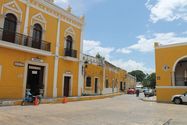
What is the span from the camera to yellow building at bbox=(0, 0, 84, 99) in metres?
14.2

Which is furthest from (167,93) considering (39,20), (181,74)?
(39,20)

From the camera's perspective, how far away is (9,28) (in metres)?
14.8

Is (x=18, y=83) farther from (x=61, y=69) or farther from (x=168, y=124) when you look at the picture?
(x=168, y=124)

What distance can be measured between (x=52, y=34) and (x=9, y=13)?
449 cm

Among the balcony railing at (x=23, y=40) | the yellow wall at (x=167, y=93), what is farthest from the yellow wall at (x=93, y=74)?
the balcony railing at (x=23, y=40)

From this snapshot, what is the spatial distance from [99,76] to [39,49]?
1410 cm

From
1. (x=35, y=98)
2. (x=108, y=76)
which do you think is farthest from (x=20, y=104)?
(x=108, y=76)

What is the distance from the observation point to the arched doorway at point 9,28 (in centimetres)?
1397

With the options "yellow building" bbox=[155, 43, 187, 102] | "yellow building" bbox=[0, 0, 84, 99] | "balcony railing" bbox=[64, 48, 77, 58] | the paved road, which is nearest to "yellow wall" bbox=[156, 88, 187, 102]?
"yellow building" bbox=[155, 43, 187, 102]

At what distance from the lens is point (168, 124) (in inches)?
336

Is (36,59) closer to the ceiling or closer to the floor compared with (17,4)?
closer to the floor

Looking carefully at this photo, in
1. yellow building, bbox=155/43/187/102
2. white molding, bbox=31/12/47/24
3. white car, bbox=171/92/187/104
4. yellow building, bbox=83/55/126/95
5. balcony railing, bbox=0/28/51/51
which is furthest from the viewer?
yellow building, bbox=83/55/126/95

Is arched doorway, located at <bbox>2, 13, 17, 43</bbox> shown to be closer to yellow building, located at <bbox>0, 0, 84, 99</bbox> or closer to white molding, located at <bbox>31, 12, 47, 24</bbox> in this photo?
yellow building, located at <bbox>0, 0, 84, 99</bbox>

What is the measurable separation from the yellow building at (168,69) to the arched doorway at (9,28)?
1496 centimetres
